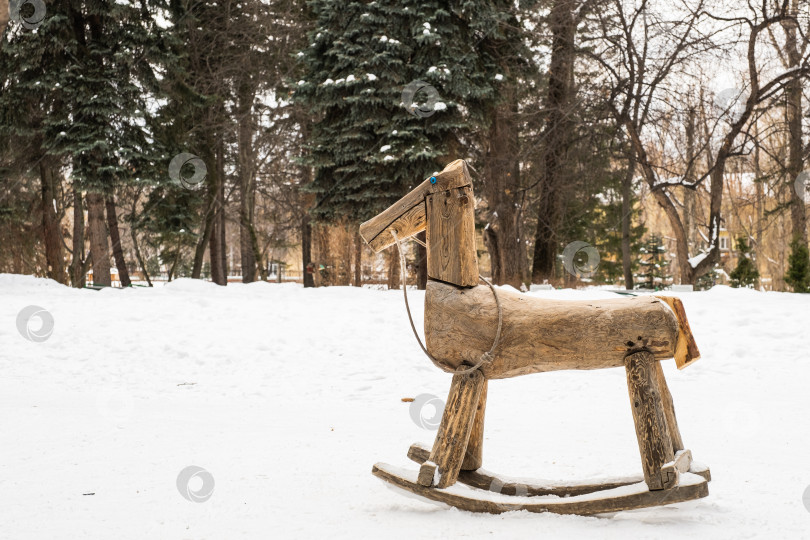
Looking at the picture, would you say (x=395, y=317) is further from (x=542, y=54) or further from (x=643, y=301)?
(x=542, y=54)

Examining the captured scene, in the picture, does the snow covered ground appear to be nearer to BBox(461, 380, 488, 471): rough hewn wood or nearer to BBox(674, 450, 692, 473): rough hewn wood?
BBox(674, 450, 692, 473): rough hewn wood

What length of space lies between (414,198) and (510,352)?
118 cm

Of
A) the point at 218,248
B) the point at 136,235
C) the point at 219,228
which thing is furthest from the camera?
the point at 136,235

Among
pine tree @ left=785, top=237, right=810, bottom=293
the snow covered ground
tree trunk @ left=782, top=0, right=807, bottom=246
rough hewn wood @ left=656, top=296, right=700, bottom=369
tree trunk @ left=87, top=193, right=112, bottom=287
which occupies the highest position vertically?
tree trunk @ left=782, top=0, right=807, bottom=246

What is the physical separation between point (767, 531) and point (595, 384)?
418 centimetres

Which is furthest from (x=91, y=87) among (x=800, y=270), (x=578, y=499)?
(x=800, y=270)

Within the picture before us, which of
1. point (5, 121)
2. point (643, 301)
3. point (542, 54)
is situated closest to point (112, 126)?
point (5, 121)

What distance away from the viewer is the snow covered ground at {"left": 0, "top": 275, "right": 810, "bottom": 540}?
4055 millimetres

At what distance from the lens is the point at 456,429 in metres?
4.16

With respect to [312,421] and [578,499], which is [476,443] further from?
[312,421]

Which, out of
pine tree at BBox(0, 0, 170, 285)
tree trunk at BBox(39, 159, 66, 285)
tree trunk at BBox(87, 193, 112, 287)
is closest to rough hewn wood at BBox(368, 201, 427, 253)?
pine tree at BBox(0, 0, 170, 285)

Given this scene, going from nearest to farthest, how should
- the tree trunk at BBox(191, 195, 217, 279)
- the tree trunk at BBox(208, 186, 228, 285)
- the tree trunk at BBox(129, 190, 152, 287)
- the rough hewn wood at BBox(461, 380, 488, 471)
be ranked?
1. the rough hewn wood at BBox(461, 380, 488, 471)
2. the tree trunk at BBox(208, 186, 228, 285)
3. the tree trunk at BBox(191, 195, 217, 279)
4. the tree trunk at BBox(129, 190, 152, 287)

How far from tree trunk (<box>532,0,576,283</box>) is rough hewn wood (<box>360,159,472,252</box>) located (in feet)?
34.2

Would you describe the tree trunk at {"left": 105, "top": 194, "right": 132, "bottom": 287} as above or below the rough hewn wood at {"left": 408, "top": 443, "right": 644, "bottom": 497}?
above
